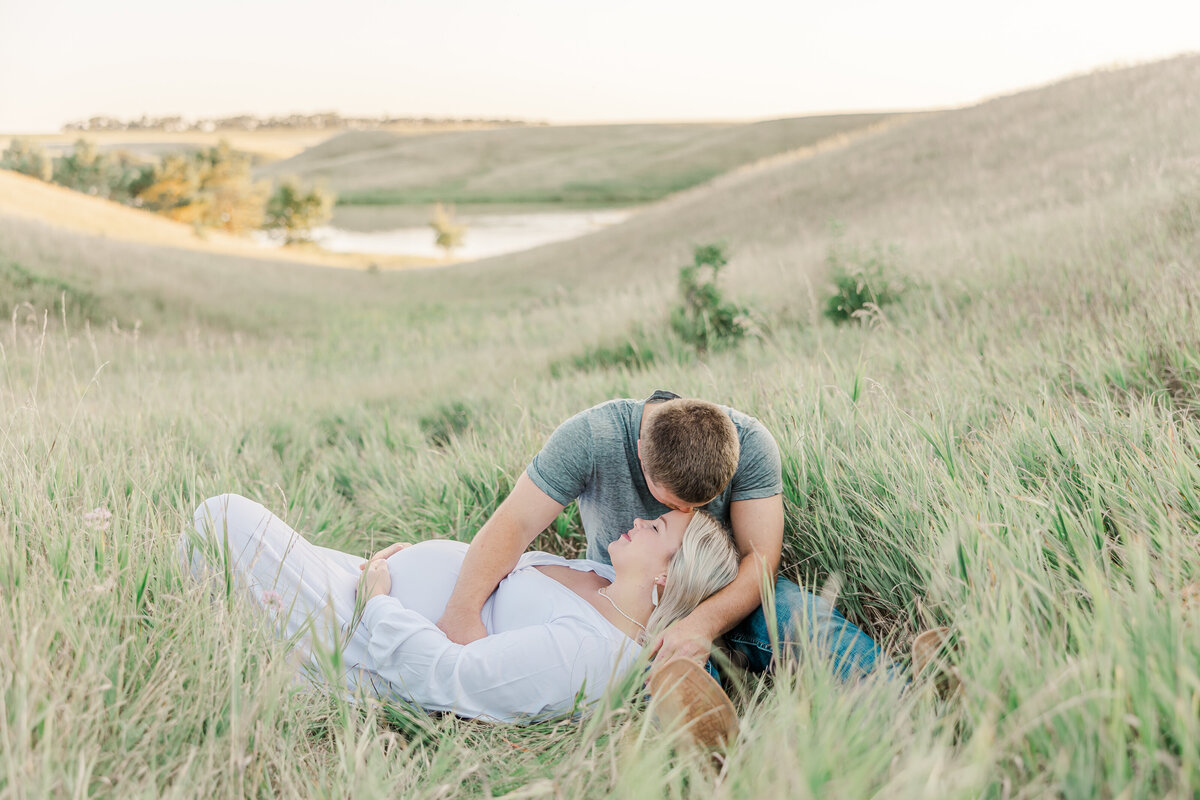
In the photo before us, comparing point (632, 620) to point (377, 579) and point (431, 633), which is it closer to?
point (431, 633)

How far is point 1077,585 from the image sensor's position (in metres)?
2.06

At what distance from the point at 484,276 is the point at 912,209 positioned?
14.5 m

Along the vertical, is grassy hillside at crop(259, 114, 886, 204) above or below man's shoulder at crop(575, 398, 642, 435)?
above

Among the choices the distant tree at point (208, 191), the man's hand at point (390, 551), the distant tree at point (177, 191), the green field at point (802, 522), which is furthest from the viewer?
the distant tree at point (208, 191)

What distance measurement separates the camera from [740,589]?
2.64 m

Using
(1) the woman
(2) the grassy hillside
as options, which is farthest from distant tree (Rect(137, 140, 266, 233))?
(1) the woman

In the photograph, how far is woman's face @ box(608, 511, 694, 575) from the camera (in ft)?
8.95

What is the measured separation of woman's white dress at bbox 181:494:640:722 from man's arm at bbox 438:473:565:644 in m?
0.13

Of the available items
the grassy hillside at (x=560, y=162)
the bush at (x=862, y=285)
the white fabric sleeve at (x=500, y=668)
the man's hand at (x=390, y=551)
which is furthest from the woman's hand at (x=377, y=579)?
the grassy hillside at (x=560, y=162)

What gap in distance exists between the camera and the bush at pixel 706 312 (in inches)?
272

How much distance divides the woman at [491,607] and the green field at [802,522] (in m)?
0.12

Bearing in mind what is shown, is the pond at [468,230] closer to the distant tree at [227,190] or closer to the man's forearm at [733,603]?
the distant tree at [227,190]

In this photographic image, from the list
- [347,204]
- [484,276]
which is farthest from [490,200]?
[484,276]

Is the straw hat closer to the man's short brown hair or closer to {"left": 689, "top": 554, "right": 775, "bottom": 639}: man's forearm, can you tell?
{"left": 689, "top": 554, "right": 775, "bottom": 639}: man's forearm
